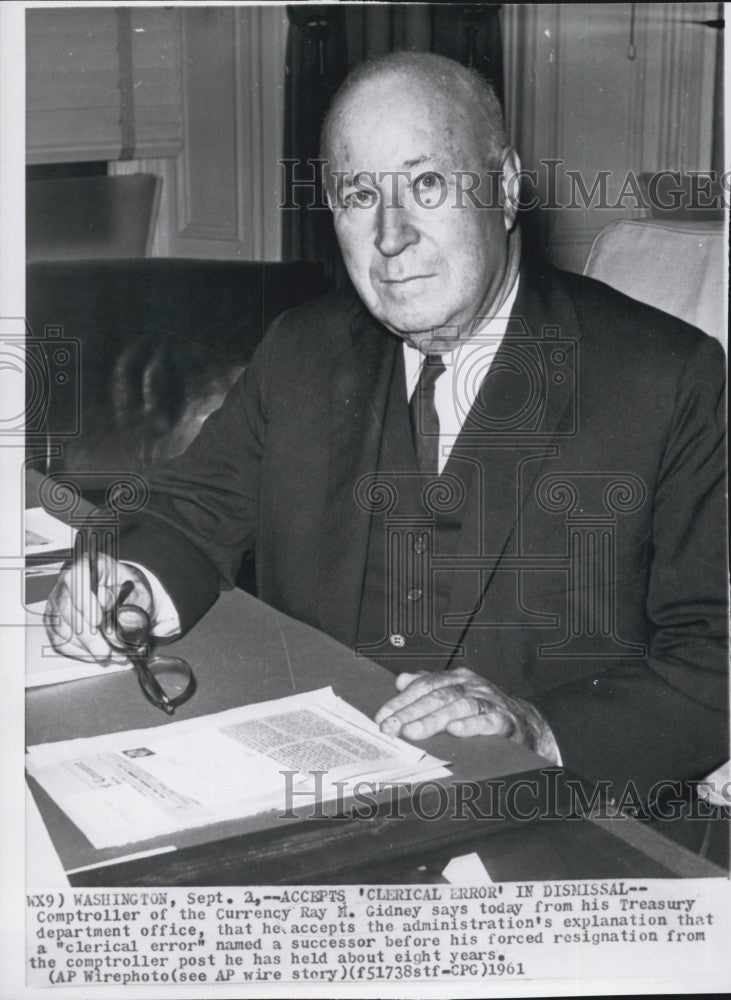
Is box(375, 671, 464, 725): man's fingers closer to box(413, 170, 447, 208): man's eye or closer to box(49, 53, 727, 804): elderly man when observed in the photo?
box(49, 53, 727, 804): elderly man

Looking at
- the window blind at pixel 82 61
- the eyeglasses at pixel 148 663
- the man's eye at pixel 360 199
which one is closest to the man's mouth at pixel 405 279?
the man's eye at pixel 360 199

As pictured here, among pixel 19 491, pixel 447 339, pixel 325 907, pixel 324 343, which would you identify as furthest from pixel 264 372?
pixel 325 907

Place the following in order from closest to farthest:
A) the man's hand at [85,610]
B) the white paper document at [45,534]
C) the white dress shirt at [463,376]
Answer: the man's hand at [85,610]
the white dress shirt at [463,376]
the white paper document at [45,534]

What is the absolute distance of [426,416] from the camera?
1528mm

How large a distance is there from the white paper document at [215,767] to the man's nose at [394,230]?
668 mm

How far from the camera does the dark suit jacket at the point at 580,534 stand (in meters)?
1.30

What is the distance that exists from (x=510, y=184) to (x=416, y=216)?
0.18 meters

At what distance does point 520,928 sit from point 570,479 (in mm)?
578

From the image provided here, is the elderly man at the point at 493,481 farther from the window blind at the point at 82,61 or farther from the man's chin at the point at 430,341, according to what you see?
the window blind at the point at 82,61

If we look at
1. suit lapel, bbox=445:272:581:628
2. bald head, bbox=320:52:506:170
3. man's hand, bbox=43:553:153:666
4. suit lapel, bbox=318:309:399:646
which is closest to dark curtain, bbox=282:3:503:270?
bald head, bbox=320:52:506:170

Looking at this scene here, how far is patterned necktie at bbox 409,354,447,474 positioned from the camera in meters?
1.50

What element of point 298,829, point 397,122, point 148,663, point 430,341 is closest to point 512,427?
point 430,341

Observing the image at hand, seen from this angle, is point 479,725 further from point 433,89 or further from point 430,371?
point 433,89

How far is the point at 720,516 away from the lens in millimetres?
Result: 1313
